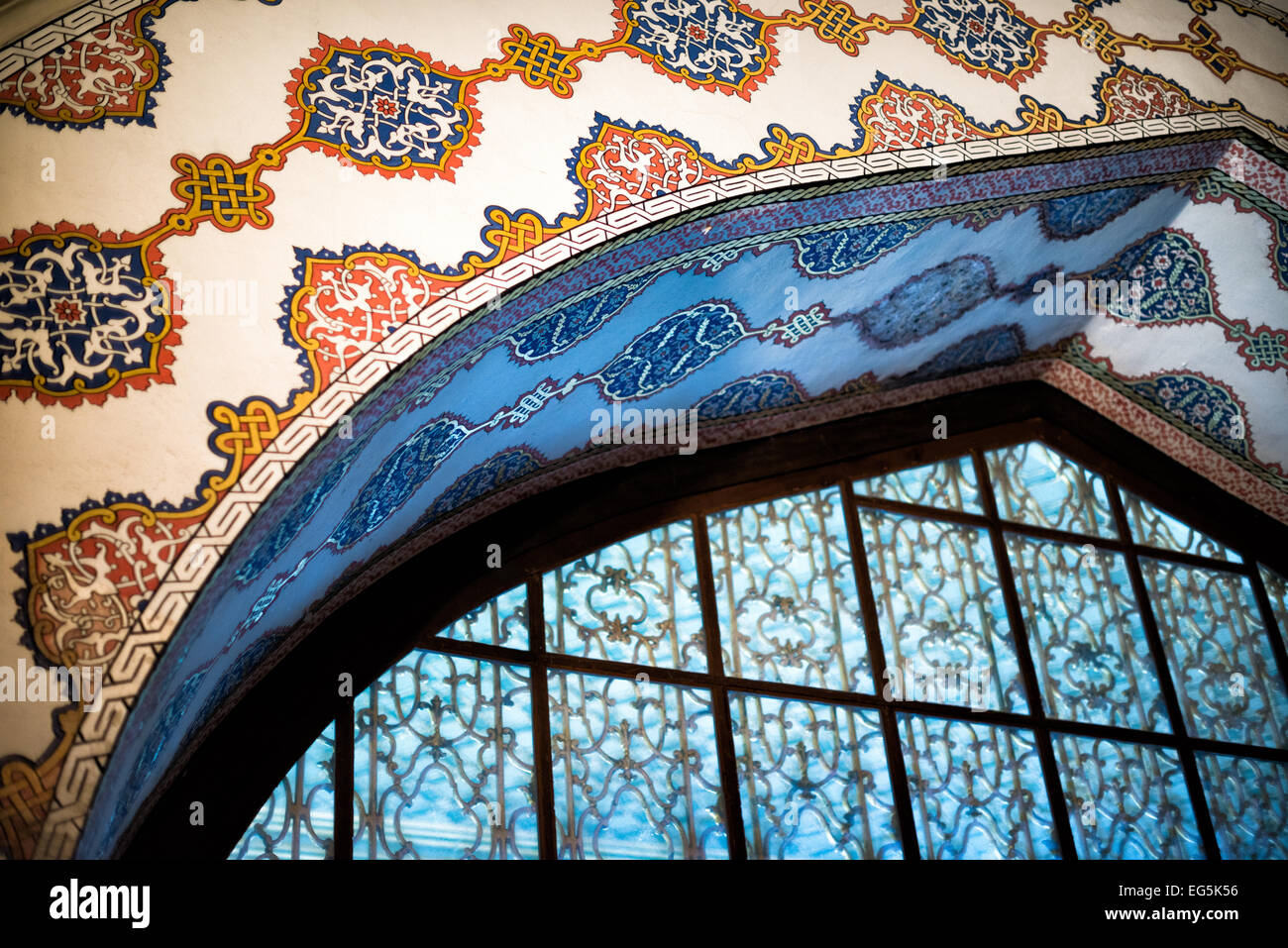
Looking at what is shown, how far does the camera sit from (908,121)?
3.93 m

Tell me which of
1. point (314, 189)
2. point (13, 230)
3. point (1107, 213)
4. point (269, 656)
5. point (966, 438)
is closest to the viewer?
point (13, 230)

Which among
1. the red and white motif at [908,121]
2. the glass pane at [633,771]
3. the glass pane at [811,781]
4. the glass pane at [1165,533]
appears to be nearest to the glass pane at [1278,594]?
the glass pane at [1165,533]

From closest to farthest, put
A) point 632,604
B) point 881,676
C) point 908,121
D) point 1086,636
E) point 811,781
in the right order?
1. point 908,121
2. point 811,781
3. point 632,604
4. point 881,676
5. point 1086,636

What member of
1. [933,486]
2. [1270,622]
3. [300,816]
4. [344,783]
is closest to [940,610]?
[933,486]

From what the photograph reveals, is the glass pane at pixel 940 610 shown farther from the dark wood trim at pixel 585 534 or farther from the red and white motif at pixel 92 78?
the red and white motif at pixel 92 78

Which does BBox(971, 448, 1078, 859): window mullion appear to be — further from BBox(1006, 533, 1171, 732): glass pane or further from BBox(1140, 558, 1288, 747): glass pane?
BBox(1140, 558, 1288, 747): glass pane

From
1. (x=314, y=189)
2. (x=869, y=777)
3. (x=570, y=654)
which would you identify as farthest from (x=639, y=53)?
(x=869, y=777)

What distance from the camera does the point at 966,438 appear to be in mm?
4938

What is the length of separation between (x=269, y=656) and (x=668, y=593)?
4.09 feet

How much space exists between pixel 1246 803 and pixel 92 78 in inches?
165

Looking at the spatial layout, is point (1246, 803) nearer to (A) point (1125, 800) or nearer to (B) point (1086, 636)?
(A) point (1125, 800)

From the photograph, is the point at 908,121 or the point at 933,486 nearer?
the point at 908,121

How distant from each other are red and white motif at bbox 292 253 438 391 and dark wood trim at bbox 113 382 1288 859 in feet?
3.47

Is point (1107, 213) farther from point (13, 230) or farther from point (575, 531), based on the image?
point (13, 230)
